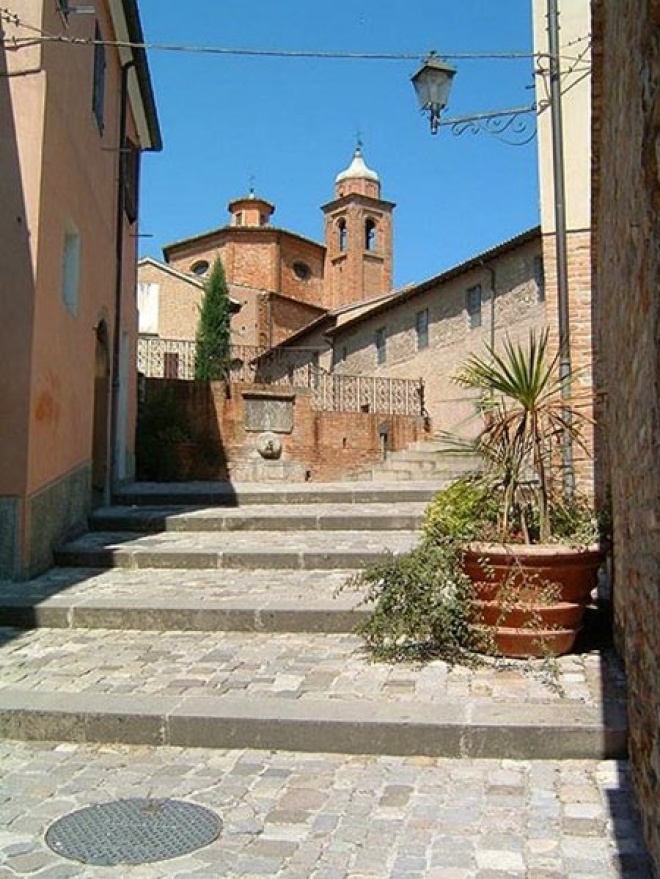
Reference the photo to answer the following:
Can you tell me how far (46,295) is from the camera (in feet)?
25.5

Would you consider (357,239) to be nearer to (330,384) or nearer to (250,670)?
(330,384)

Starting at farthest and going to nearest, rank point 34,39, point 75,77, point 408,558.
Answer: point 75,77
point 34,39
point 408,558

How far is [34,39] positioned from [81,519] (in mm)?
4692

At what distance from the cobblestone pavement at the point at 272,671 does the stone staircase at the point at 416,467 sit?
10043 millimetres

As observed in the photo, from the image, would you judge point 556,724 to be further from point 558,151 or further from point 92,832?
point 558,151

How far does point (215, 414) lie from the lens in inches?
672

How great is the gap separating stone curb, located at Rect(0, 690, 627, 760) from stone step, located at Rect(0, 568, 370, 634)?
5.07 ft

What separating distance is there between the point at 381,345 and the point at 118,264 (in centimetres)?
1734

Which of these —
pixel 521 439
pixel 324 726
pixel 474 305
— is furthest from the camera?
pixel 474 305

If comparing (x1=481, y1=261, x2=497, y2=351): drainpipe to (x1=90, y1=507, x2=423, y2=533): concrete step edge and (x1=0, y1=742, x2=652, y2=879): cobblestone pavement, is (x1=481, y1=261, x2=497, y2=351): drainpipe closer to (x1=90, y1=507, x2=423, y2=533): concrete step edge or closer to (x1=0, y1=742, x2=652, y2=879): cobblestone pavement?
(x1=90, y1=507, x2=423, y2=533): concrete step edge

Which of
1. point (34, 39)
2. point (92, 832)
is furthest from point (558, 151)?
point (92, 832)

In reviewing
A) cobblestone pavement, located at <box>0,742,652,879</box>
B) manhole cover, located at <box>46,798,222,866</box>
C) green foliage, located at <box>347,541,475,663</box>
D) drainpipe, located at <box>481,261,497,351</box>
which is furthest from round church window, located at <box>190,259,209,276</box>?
manhole cover, located at <box>46,798,222,866</box>

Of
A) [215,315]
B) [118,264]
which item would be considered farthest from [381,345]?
[118,264]

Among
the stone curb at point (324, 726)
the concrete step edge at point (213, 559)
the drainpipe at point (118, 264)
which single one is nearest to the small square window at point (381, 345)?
the drainpipe at point (118, 264)
